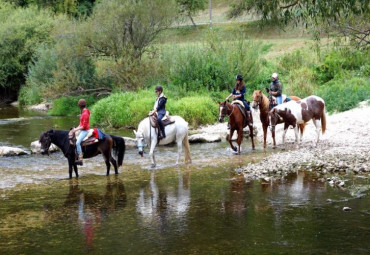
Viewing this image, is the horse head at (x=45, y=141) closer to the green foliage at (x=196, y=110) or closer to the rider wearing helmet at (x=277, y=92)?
the rider wearing helmet at (x=277, y=92)

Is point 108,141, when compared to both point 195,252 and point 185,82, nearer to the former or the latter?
point 195,252

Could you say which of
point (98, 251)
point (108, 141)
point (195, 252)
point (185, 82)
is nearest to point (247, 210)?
point (195, 252)

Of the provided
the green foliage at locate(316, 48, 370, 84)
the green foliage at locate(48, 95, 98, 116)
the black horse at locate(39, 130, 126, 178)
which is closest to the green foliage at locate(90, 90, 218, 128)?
the green foliage at locate(48, 95, 98, 116)

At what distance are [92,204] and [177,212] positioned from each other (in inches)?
91.3

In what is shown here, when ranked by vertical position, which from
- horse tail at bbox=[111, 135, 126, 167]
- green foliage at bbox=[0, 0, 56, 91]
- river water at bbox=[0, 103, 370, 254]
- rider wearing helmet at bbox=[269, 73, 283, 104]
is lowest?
river water at bbox=[0, 103, 370, 254]

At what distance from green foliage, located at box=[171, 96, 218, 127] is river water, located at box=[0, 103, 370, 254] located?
10.0m

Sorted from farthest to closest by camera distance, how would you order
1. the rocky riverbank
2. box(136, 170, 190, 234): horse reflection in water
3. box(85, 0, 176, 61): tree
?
box(85, 0, 176, 61): tree
the rocky riverbank
box(136, 170, 190, 234): horse reflection in water

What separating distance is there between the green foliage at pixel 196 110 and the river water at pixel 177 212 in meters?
10.0

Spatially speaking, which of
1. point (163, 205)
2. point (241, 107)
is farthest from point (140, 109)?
point (163, 205)

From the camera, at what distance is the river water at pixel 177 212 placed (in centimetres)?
1024

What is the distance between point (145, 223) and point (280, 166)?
21.0 feet

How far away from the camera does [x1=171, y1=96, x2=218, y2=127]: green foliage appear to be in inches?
1144

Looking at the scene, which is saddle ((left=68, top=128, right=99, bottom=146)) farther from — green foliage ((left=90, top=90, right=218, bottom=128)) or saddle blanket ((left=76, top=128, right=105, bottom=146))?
green foliage ((left=90, top=90, right=218, bottom=128))

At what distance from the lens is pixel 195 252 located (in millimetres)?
9789
